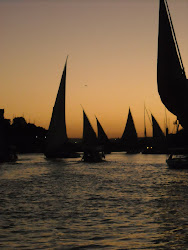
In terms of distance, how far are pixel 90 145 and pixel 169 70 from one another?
55.7 meters

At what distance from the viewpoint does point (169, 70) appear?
51.6 meters

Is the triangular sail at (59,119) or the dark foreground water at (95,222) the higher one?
the triangular sail at (59,119)

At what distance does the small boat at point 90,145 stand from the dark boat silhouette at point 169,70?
5334cm

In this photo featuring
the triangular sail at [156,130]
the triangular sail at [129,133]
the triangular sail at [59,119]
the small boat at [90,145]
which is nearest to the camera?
the triangular sail at [59,119]

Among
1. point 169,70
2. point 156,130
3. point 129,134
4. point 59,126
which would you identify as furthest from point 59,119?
point 129,134

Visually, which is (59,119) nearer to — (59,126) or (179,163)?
(59,126)

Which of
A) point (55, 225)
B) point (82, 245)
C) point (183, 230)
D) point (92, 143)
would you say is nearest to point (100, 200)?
point (55, 225)

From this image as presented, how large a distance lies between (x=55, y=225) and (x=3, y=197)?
1366 centimetres

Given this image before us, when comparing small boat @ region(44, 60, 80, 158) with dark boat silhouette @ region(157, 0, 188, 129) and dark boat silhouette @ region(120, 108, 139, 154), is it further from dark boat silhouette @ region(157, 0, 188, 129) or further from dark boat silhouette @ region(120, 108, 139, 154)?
dark boat silhouette @ region(120, 108, 139, 154)

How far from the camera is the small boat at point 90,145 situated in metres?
105

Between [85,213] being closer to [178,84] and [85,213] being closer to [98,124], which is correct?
[178,84]

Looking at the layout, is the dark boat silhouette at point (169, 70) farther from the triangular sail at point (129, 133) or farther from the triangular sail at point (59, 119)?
the triangular sail at point (129, 133)

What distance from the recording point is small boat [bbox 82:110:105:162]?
10500 cm

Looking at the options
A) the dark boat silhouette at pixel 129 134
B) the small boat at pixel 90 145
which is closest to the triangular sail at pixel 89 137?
the small boat at pixel 90 145
